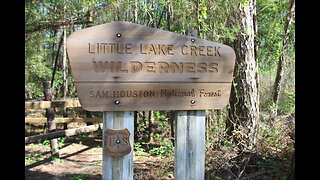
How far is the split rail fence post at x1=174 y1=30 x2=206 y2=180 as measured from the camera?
78.4 inches

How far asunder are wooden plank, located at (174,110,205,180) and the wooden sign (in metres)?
0.47

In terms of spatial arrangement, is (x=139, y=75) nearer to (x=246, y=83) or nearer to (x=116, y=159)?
(x=116, y=159)

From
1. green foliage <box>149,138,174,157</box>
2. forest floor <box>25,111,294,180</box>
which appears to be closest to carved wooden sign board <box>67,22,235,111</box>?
forest floor <box>25,111,294,180</box>

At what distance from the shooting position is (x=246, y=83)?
4027 mm

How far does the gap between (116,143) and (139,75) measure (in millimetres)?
596

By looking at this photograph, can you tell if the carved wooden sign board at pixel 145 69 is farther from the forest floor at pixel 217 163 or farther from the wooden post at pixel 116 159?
the forest floor at pixel 217 163

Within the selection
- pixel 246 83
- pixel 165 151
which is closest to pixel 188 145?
pixel 246 83

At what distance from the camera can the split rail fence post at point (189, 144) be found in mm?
1991

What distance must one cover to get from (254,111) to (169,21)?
144 inches

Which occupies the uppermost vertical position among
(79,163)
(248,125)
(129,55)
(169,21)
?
(169,21)

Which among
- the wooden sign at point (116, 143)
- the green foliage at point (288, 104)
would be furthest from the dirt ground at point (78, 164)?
the green foliage at point (288, 104)

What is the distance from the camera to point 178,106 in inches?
75.7

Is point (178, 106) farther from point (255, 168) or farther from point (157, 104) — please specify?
point (255, 168)
